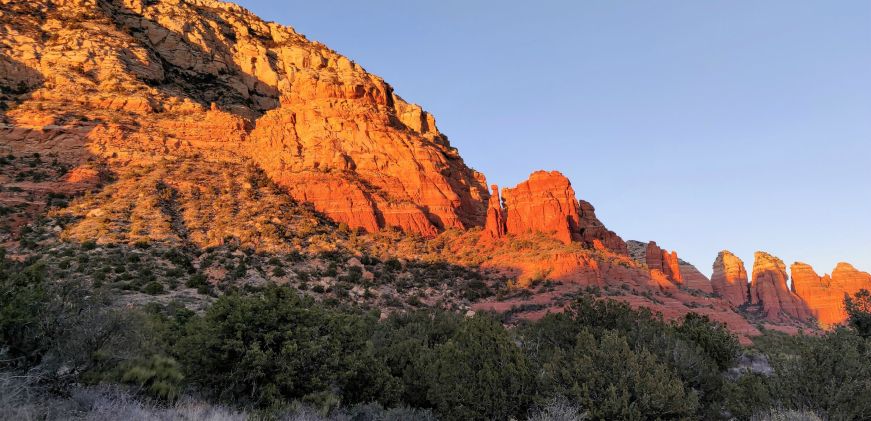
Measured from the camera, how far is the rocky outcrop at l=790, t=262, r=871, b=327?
256 ft

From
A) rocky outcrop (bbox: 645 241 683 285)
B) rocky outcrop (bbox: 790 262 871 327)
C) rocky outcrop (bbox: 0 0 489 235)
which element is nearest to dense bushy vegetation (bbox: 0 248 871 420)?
rocky outcrop (bbox: 0 0 489 235)

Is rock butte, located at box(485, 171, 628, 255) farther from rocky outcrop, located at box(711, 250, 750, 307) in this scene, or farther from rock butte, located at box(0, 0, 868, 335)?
rocky outcrop, located at box(711, 250, 750, 307)

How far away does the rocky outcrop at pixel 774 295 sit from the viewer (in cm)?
7712

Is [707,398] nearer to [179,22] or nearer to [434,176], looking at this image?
[434,176]

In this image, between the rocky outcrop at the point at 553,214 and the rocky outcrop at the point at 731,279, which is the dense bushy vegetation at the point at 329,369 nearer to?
the rocky outcrop at the point at 553,214

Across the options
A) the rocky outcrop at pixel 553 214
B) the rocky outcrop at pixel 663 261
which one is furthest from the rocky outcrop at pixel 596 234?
the rocky outcrop at pixel 663 261

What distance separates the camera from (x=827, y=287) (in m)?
81.4

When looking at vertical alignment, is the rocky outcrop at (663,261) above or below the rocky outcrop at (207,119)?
below

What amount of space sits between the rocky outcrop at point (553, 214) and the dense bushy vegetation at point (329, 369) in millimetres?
36314

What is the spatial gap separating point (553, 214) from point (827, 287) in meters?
67.0

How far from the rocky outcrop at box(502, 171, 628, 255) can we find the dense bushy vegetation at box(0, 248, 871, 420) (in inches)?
1430

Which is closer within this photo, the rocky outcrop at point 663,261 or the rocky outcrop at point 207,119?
the rocky outcrop at point 207,119

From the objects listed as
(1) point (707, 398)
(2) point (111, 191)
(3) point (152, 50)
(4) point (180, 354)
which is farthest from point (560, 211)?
(3) point (152, 50)

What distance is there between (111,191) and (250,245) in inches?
694
